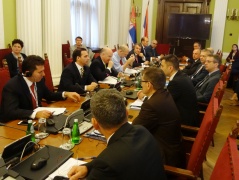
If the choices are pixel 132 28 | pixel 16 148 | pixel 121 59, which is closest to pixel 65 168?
pixel 16 148

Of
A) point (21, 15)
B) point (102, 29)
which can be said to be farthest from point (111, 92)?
point (102, 29)

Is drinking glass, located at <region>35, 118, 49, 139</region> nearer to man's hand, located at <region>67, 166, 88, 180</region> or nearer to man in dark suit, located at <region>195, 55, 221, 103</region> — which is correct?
man's hand, located at <region>67, 166, 88, 180</region>

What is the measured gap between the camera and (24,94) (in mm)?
2537

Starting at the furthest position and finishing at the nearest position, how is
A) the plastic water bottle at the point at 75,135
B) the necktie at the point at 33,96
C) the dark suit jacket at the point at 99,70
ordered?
the dark suit jacket at the point at 99,70
the necktie at the point at 33,96
the plastic water bottle at the point at 75,135

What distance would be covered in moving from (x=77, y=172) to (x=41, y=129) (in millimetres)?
804

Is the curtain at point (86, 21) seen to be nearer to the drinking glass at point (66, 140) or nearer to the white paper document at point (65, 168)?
the drinking glass at point (66, 140)

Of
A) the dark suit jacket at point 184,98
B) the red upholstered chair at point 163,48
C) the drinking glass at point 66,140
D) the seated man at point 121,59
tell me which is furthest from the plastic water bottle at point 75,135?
the red upholstered chair at point 163,48

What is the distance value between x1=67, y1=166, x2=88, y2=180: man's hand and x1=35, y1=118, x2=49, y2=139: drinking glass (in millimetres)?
657

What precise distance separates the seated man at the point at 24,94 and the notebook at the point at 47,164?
1.95 ft

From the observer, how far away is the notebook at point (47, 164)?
4.86 feet

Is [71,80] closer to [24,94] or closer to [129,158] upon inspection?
[24,94]

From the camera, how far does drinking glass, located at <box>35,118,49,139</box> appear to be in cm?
200

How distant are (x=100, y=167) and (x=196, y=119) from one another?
6.95 feet

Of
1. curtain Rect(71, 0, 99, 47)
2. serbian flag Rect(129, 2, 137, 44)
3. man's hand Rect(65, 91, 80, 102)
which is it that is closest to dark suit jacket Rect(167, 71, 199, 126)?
man's hand Rect(65, 91, 80, 102)
